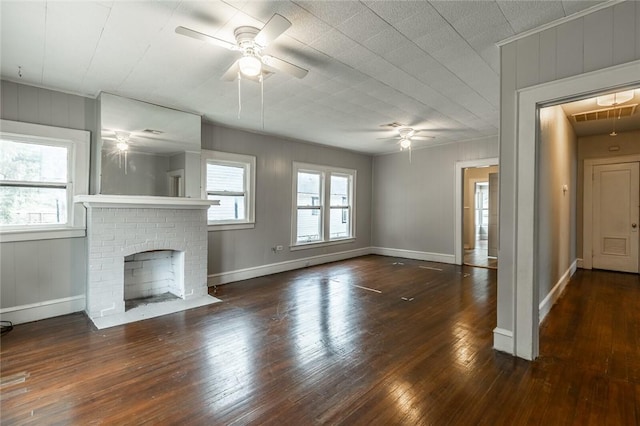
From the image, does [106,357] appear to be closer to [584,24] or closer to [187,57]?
[187,57]

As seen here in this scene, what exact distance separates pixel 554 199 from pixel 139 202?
17.1 ft

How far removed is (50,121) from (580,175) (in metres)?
8.81

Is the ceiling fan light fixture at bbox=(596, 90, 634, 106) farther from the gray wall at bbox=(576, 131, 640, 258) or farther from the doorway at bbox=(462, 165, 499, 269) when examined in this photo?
the gray wall at bbox=(576, 131, 640, 258)

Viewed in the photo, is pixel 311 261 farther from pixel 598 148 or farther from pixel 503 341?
pixel 598 148

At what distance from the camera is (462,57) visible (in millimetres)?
2781

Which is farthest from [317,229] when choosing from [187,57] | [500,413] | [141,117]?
[500,413]

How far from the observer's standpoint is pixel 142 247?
3.82 metres

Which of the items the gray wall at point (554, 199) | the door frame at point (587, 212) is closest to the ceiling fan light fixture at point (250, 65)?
the gray wall at point (554, 199)

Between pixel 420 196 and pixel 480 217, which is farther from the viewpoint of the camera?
pixel 480 217

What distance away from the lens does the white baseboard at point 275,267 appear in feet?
16.5

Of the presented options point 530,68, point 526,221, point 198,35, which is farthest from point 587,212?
point 198,35

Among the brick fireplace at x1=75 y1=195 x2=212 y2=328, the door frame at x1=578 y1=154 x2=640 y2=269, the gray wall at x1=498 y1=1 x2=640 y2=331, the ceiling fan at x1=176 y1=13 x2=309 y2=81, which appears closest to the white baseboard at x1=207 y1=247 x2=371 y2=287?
the brick fireplace at x1=75 y1=195 x2=212 y2=328

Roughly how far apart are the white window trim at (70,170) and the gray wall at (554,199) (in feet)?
16.1

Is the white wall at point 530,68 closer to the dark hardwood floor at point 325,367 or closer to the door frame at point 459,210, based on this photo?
the dark hardwood floor at point 325,367
